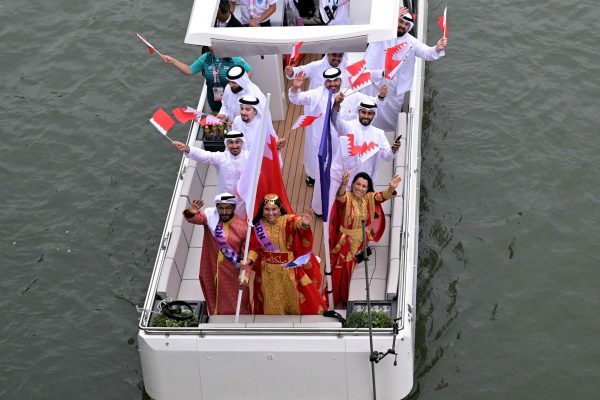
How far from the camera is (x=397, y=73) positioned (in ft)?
40.7

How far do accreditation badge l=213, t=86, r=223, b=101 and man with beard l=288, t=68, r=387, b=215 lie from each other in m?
1.06

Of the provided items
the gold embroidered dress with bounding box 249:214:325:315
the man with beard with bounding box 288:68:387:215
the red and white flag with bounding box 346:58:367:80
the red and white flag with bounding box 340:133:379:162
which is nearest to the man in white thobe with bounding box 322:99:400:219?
the red and white flag with bounding box 340:133:379:162

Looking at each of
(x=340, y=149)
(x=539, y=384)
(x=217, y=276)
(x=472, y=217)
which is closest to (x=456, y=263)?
(x=472, y=217)

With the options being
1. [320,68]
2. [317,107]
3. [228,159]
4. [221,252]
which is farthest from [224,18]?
[221,252]

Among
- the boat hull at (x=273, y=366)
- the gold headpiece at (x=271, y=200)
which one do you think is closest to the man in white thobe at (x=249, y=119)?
the gold headpiece at (x=271, y=200)

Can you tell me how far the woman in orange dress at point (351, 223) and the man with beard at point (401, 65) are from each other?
2.31 meters

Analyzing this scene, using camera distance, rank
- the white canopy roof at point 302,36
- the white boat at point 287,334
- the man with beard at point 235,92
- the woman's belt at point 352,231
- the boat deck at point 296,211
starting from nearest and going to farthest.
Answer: the white boat at point 287,334 → the woman's belt at point 352,231 → the boat deck at point 296,211 → the white canopy roof at point 302,36 → the man with beard at point 235,92

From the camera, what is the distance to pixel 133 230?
13578 mm

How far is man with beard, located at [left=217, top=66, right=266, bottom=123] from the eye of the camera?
1110 centimetres

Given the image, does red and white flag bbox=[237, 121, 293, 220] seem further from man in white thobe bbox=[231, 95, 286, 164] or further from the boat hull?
the boat hull

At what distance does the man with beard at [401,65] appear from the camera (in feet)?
39.9

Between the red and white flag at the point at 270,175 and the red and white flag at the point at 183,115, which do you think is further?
the red and white flag at the point at 183,115

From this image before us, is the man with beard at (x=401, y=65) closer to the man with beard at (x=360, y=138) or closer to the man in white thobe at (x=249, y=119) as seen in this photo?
the man with beard at (x=360, y=138)

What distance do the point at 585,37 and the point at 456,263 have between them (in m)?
5.32
